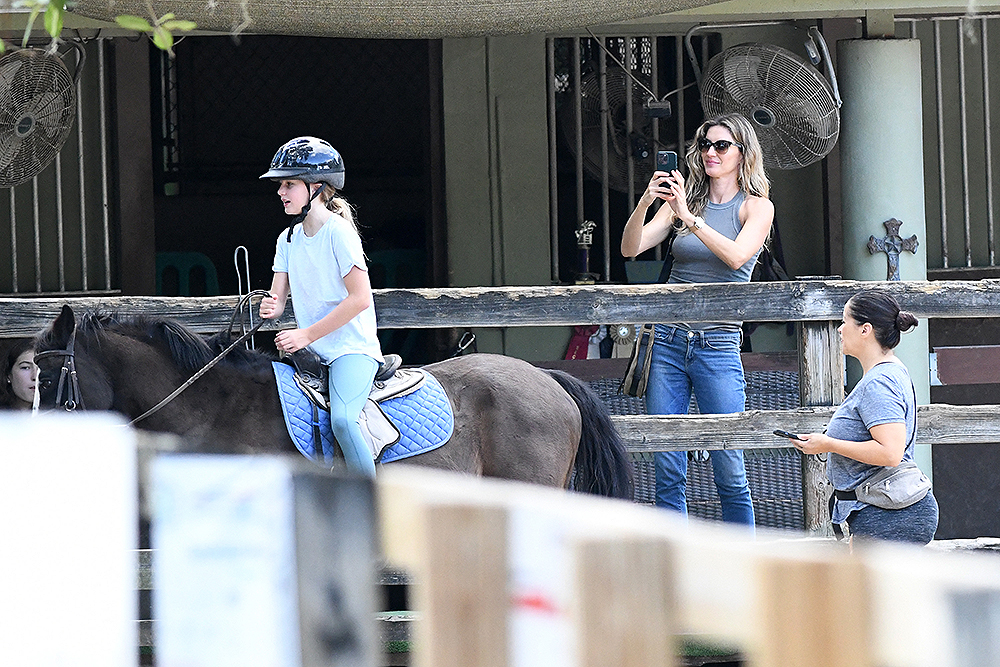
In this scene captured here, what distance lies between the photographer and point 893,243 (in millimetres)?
6484

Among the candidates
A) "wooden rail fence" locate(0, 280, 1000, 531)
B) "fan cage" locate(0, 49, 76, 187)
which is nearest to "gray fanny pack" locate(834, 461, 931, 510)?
"wooden rail fence" locate(0, 280, 1000, 531)

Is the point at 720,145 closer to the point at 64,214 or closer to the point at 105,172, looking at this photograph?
the point at 105,172

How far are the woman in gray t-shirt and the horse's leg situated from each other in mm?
991

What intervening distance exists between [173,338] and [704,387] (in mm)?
1958

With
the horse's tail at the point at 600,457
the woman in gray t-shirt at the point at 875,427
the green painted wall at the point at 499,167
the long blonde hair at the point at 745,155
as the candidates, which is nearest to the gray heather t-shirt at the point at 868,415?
the woman in gray t-shirt at the point at 875,427

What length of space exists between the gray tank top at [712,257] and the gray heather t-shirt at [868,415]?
3.00 feet

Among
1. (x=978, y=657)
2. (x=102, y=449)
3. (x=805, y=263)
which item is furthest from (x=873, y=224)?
(x=978, y=657)

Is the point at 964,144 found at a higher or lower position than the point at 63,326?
higher

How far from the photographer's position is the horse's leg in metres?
4.75

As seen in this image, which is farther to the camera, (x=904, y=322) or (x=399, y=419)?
(x=399, y=419)

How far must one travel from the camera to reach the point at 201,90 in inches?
414

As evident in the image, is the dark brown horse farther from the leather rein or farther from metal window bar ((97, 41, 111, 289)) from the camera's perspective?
metal window bar ((97, 41, 111, 289))

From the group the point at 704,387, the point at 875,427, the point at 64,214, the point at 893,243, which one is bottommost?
the point at 875,427

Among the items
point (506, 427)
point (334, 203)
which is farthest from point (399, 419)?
point (334, 203)
